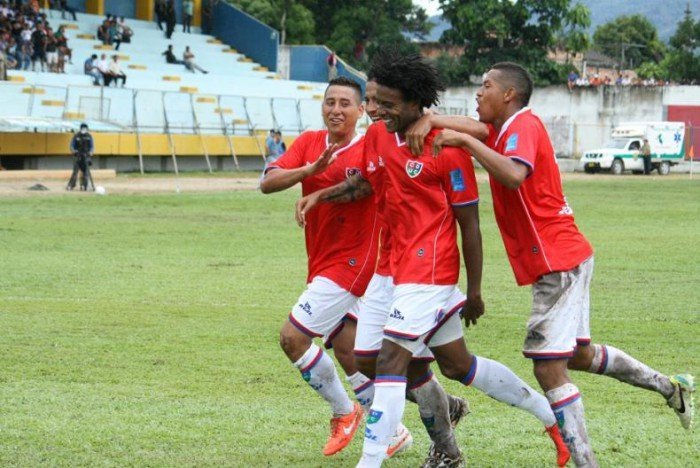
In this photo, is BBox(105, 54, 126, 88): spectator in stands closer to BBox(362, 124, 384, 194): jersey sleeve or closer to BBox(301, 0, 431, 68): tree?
BBox(301, 0, 431, 68): tree

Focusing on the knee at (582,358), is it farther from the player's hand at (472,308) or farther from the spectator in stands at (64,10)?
the spectator in stands at (64,10)

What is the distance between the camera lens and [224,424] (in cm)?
748

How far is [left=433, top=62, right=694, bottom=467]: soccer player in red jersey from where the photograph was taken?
609cm

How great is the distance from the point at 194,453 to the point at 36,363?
11.1 ft

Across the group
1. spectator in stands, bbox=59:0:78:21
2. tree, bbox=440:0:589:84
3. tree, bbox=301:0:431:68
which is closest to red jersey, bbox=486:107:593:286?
spectator in stands, bbox=59:0:78:21

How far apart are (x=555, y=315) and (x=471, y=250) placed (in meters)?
0.58

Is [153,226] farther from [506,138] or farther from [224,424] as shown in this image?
[506,138]

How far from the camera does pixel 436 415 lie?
658cm

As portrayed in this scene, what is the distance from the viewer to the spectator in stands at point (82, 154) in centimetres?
3381

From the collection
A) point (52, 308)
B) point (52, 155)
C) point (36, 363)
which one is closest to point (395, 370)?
point (36, 363)

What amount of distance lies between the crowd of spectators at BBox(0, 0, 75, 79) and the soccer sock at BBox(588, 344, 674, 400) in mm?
38837

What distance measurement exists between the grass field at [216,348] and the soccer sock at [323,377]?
26 centimetres

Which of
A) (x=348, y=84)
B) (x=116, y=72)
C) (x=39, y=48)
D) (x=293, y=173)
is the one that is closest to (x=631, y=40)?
(x=116, y=72)

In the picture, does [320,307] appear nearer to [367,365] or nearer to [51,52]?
[367,365]
